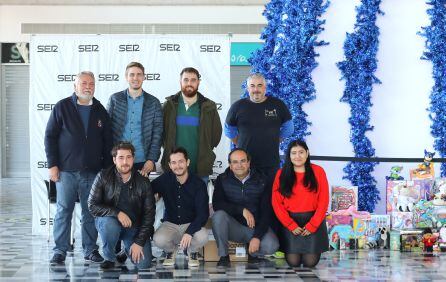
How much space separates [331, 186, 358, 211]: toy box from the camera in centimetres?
656

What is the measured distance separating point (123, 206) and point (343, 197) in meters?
2.20

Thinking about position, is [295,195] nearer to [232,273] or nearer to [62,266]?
[232,273]

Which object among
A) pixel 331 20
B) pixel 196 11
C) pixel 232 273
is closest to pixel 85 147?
pixel 232 273

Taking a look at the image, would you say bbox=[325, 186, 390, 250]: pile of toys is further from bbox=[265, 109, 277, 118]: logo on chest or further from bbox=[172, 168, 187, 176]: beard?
bbox=[172, 168, 187, 176]: beard

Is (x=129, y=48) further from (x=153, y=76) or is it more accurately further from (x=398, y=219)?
(x=398, y=219)

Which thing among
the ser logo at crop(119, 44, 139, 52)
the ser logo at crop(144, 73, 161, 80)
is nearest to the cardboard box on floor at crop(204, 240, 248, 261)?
the ser logo at crop(144, 73, 161, 80)

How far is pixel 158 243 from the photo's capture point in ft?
17.6

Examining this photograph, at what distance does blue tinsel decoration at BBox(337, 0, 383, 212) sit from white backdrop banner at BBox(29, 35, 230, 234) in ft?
3.89

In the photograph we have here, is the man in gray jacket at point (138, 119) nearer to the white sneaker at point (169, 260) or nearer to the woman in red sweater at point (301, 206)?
the white sneaker at point (169, 260)

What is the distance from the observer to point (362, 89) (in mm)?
6816

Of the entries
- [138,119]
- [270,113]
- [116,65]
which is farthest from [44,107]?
[270,113]

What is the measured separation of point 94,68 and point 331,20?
231 centimetres

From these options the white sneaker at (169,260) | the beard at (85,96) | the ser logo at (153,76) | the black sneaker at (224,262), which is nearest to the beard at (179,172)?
the white sneaker at (169,260)

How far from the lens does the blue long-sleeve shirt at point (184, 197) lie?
17.8 ft
